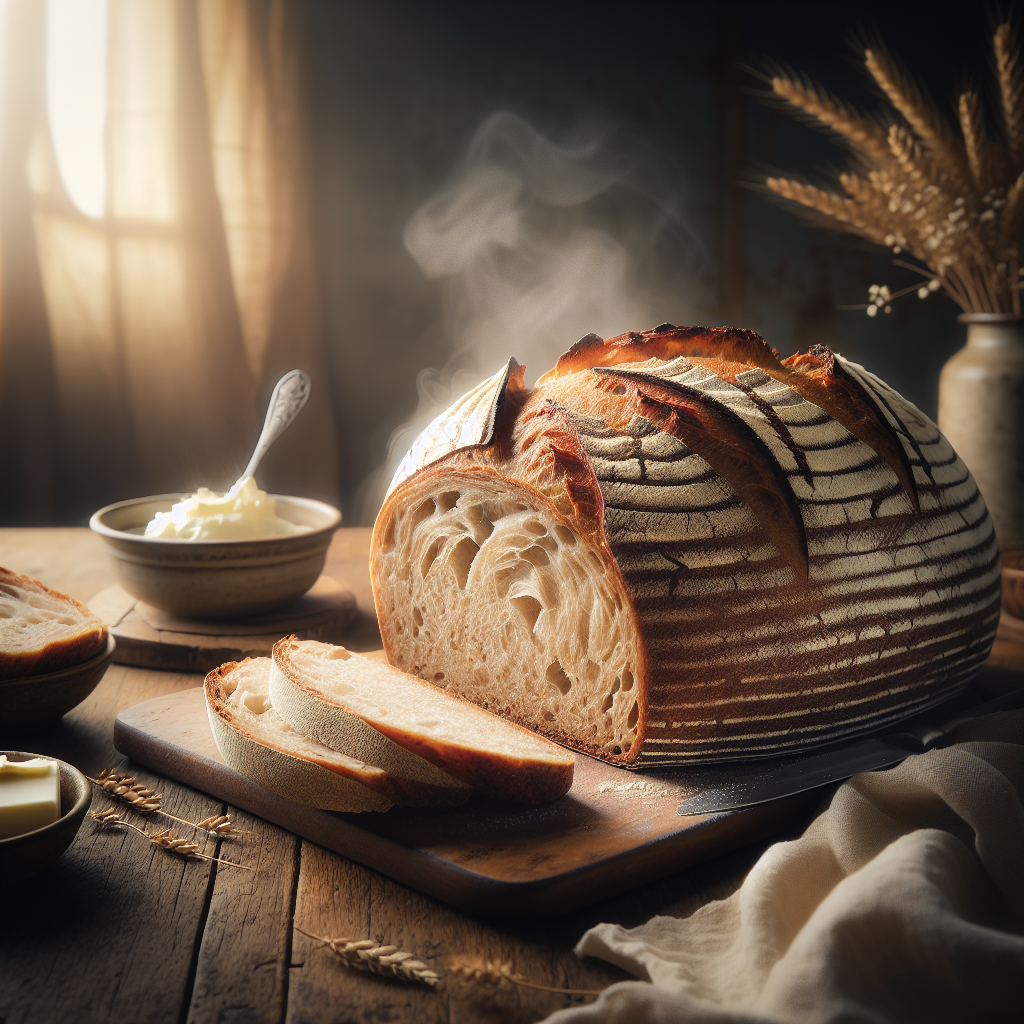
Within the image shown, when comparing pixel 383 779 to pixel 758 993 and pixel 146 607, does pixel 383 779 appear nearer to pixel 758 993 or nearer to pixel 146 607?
pixel 758 993

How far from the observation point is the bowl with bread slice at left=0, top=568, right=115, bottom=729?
1442 mm

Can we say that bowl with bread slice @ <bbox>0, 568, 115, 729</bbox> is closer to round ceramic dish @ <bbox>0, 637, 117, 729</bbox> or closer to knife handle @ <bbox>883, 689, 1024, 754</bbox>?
round ceramic dish @ <bbox>0, 637, 117, 729</bbox>

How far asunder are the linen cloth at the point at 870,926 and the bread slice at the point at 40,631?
36.4 inches

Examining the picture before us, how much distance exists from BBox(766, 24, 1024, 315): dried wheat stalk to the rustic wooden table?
181cm

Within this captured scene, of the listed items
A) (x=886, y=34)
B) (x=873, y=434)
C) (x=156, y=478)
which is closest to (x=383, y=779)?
(x=873, y=434)

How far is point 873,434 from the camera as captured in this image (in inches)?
58.0

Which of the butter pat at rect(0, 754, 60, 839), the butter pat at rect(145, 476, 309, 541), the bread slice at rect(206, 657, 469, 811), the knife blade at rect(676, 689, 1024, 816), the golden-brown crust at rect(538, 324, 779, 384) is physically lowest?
the knife blade at rect(676, 689, 1024, 816)

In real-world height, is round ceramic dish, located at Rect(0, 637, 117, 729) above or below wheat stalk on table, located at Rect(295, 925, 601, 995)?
above

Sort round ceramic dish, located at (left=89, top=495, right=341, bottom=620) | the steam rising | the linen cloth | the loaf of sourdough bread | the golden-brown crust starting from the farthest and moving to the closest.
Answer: the steam rising
round ceramic dish, located at (left=89, top=495, right=341, bottom=620)
the golden-brown crust
the loaf of sourdough bread
the linen cloth

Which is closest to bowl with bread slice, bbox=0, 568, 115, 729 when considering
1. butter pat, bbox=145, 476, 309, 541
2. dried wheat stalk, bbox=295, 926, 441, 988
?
butter pat, bbox=145, 476, 309, 541

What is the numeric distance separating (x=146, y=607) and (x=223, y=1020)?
1.32 meters

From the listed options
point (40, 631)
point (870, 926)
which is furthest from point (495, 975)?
point (40, 631)

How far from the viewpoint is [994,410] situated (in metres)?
2.37

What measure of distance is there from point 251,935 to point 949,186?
2.32 metres
